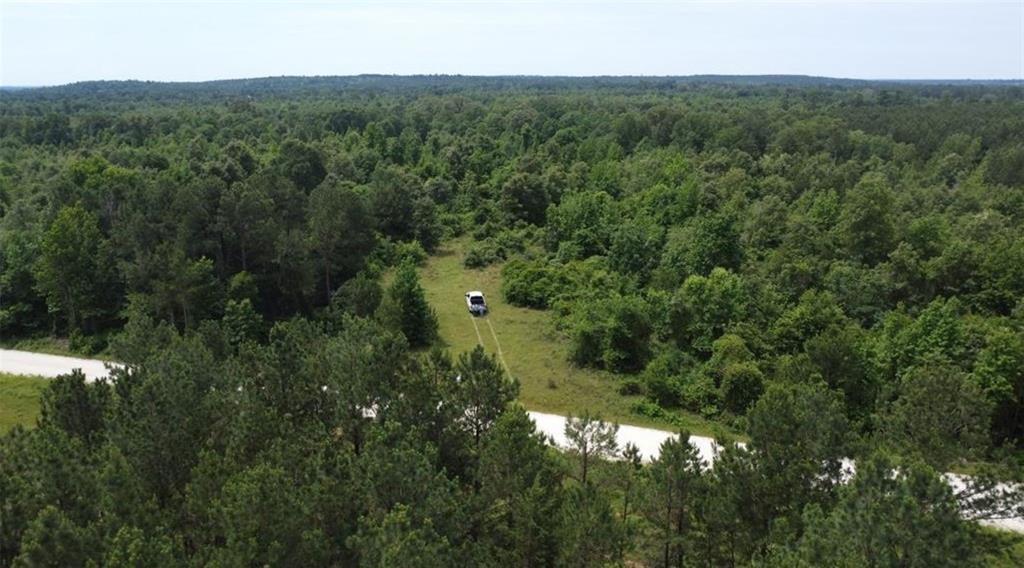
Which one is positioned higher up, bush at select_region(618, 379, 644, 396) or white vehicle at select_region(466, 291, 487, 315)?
white vehicle at select_region(466, 291, 487, 315)

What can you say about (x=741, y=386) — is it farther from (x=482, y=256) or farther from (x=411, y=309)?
(x=482, y=256)

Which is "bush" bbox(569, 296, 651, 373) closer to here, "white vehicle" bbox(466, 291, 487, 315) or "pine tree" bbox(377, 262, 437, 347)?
"pine tree" bbox(377, 262, 437, 347)

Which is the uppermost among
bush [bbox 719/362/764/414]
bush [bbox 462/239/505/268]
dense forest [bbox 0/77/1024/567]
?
dense forest [bbox 0/77/1024/567]

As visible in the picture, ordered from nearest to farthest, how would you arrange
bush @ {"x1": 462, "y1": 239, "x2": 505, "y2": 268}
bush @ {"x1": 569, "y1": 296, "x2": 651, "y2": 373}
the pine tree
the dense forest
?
the dense forest < bush @ {"x1": 569, "y1": 296, "x2": 651, "y2": 373} < the pine tree < bush @ {"x1": 462, "y1": 239, "x2": 505, "y2": 268}

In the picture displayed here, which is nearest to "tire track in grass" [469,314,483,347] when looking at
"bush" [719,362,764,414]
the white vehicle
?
the white vehicle

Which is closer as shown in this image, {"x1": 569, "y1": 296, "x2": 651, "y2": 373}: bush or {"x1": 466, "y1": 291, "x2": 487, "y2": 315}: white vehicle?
{"x1": 569, "y1": 296, "x2": 651, "y2": 373}: bush

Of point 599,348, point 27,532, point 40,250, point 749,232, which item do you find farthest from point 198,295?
point 749,232

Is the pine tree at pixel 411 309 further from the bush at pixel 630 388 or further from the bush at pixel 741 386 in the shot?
the bush at pixel 741 386

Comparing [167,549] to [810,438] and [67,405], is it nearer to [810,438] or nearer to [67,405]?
[67,405]

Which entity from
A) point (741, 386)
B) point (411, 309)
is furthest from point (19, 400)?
point (741, 386)
